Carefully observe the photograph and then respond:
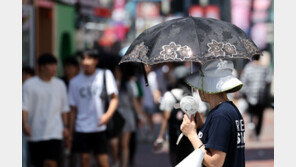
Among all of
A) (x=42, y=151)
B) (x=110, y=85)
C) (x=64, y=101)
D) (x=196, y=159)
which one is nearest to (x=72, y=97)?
(x=64, y=101)

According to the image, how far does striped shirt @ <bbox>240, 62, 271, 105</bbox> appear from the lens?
1583 centimetres

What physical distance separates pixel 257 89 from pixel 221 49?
432 inches

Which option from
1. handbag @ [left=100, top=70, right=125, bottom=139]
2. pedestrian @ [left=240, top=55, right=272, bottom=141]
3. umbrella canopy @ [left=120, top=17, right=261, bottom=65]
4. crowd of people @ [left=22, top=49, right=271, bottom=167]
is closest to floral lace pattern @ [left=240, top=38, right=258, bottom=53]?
umbrella canopy @ [left=120, top=17, right=261, bottom=65]

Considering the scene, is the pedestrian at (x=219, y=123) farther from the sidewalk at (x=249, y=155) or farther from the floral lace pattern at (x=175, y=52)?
the sidewalk at (x=249, y=155)

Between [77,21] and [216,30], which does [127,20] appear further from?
[216,30]

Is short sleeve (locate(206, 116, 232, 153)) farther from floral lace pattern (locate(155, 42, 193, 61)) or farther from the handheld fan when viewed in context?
floral lace pattern (locate(155, 42, 193, 61))

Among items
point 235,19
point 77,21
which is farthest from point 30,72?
point 235,19

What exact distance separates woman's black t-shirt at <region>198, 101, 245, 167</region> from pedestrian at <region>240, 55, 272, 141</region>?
11.0 m

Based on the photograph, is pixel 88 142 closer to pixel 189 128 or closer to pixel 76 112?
pixel 76 112

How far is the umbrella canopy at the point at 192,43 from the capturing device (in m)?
5.10

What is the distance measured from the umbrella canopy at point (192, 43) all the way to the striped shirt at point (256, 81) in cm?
1055

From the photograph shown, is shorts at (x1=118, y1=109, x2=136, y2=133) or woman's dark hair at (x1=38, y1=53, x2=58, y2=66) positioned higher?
woman's dark hair at (x1=38, y1=53, x2=58, y2=66)

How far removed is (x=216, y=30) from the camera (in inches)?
207

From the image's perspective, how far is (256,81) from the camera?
15836 mm
